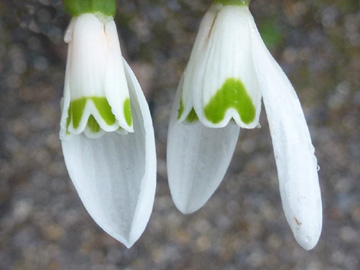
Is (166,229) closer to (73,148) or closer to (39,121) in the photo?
(39,121)

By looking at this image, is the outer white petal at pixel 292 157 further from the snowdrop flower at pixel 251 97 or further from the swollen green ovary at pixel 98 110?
the swollen green ovary at pixel 98 110

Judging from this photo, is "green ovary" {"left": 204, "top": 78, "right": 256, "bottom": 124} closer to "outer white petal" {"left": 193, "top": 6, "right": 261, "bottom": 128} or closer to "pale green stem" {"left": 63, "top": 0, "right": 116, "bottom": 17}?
"outer white petal" {"left": 193, "top": 6, "right": 261, "bottom": 128}

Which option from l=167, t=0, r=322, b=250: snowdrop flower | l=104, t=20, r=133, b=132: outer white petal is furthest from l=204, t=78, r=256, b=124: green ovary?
l=104, t=20, r=133, b=132: outer white petal

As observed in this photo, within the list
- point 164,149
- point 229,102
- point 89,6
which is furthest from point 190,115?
point 164,149

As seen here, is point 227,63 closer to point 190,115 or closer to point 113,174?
point 190,115

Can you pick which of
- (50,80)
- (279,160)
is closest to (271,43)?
(50,80)

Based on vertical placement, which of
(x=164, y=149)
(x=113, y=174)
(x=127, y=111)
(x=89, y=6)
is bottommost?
(x=164, y=149)

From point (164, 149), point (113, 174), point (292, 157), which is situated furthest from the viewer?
point (164, 149)
